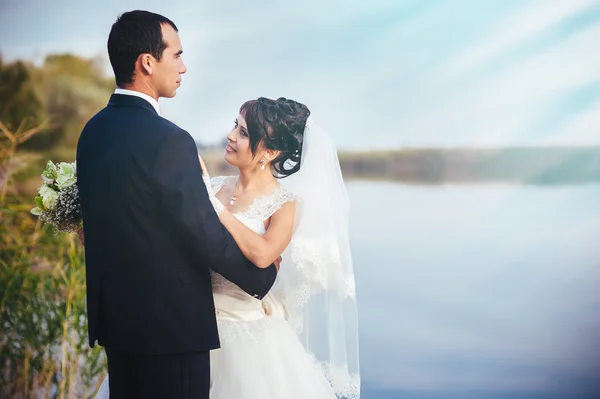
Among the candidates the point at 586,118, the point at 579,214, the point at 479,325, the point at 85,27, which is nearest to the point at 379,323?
the point at 479,325

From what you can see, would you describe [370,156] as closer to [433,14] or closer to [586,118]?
[433,14]

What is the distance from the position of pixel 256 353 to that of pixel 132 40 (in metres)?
0.91

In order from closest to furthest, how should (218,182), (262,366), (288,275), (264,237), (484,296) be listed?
(264,237) → (262,366) → (288,275) → (218,182) → (484,296)

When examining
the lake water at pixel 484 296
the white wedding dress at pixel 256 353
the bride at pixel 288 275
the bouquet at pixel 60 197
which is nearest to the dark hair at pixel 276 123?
the bride at pixel 288 275

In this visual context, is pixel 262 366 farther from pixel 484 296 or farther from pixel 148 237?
pixel 484 296

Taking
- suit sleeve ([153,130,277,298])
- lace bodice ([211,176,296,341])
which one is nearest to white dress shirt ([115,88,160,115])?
suit sleeve ([153,130,277,298])

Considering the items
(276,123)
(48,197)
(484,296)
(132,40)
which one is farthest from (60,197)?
(484,296)

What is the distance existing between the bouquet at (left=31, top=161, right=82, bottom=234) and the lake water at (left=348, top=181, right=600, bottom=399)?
121 inches

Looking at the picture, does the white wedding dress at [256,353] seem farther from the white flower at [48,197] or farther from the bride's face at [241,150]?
the white flower at [48,197]

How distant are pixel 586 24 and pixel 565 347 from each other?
1.94 metres

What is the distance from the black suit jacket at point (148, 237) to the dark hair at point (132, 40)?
0.08 meters

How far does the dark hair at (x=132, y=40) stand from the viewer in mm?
1785

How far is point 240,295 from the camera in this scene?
82.2 inches

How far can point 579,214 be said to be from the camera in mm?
4527
